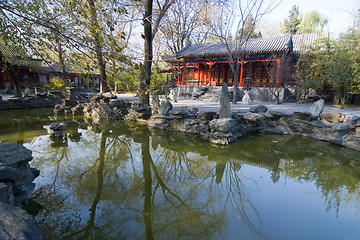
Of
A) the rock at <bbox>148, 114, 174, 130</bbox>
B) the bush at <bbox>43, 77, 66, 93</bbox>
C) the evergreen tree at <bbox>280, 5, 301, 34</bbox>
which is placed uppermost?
the evergreen tree at <bbox>280, 5, 301, 34</bbox>

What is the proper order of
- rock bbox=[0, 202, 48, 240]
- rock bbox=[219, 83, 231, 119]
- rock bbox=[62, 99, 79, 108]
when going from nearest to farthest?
rock bbox=[0, 202, 48, 240] → rock bbox=[219, 83, 231, 119] → rock bbox=[62, 99, 79, 108]

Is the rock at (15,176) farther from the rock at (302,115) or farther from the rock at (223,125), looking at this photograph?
the rock at (302,115)

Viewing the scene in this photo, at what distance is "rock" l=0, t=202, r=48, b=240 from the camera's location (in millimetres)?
1434

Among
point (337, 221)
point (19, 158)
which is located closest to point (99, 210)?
point (19, 158)

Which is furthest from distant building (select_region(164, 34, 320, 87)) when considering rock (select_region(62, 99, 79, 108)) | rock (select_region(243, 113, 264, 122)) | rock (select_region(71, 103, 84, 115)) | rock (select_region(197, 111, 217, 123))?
rock (select_region(62, 99, 79, 108))

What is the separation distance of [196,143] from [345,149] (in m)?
4.20

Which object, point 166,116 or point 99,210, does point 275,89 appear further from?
point 99,210

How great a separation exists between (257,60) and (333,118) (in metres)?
6.91

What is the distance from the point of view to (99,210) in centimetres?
282

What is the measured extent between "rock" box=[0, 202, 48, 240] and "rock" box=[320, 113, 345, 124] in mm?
7858

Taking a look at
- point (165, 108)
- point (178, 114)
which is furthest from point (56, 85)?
point (178, 114)

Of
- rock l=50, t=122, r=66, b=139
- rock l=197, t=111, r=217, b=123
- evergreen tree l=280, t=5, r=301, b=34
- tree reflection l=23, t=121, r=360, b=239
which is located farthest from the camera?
evergreen tree l=280, t=5, r=301, b=34

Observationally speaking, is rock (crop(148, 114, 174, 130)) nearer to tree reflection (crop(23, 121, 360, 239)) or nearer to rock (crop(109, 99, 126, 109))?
tree reflection (crop(23, 121, 360, 239))

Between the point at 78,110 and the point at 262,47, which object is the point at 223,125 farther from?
the point at 262,47
